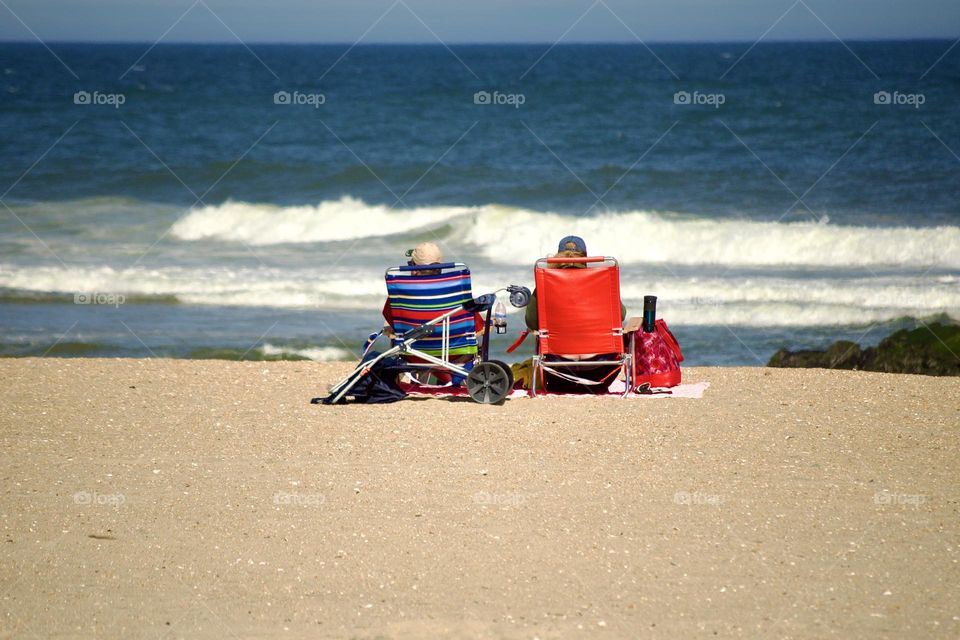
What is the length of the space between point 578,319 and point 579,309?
0.07 metres

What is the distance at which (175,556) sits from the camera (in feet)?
15.3

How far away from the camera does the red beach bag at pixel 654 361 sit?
7.63 meters

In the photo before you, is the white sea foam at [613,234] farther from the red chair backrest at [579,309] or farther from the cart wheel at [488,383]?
the cart wheel at [488,383]

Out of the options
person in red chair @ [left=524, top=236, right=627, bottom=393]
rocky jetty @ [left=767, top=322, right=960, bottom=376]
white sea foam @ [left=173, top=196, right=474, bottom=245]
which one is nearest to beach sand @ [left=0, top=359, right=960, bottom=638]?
person in red chair @ [left=524, top=236, right=627, bottom=393]

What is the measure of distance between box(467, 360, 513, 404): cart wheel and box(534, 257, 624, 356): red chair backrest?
46cm

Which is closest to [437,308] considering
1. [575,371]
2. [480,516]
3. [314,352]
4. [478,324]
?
[478,324]

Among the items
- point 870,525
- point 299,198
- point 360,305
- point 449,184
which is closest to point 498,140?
point 449,184

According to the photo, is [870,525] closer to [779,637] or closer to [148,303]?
[779,637]

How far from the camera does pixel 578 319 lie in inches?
292

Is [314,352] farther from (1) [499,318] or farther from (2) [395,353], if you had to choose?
(1) [499,318]

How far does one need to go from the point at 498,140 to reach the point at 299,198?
6040mm

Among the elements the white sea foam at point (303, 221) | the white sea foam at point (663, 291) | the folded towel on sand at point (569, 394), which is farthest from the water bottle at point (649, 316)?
the white sea foam at point (303, 221)

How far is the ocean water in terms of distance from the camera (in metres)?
11.9

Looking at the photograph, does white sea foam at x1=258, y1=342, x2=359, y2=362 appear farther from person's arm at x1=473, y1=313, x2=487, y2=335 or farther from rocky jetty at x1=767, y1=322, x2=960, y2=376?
rocky jetty at x1=767, y1=322, x2=960, y2=376
